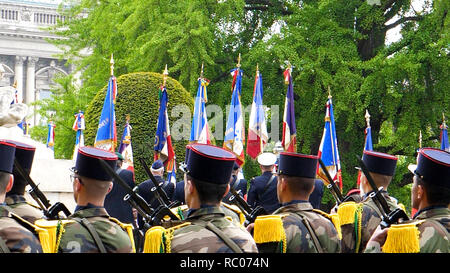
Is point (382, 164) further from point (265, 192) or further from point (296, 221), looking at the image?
point (265, 192)

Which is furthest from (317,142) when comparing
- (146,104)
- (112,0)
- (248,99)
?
(112,0)

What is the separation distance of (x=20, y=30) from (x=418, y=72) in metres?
46.2

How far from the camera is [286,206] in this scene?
5438 millimetres

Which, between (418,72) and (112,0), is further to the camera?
(112,0)

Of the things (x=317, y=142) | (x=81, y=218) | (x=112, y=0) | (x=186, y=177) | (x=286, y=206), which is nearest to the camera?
(x=186, y=177)

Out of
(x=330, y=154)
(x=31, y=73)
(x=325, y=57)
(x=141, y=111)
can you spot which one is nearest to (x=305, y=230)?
(x=330, y=154)

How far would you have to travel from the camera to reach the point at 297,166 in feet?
18.1

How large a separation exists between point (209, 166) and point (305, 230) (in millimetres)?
1121

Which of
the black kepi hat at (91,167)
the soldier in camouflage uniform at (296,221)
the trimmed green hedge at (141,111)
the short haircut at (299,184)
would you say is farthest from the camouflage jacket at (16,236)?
the trimmed green hedge at (141,111)

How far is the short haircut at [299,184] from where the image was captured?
5.52 m

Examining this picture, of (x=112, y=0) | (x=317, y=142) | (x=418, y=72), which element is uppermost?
(x=112, y=0)
